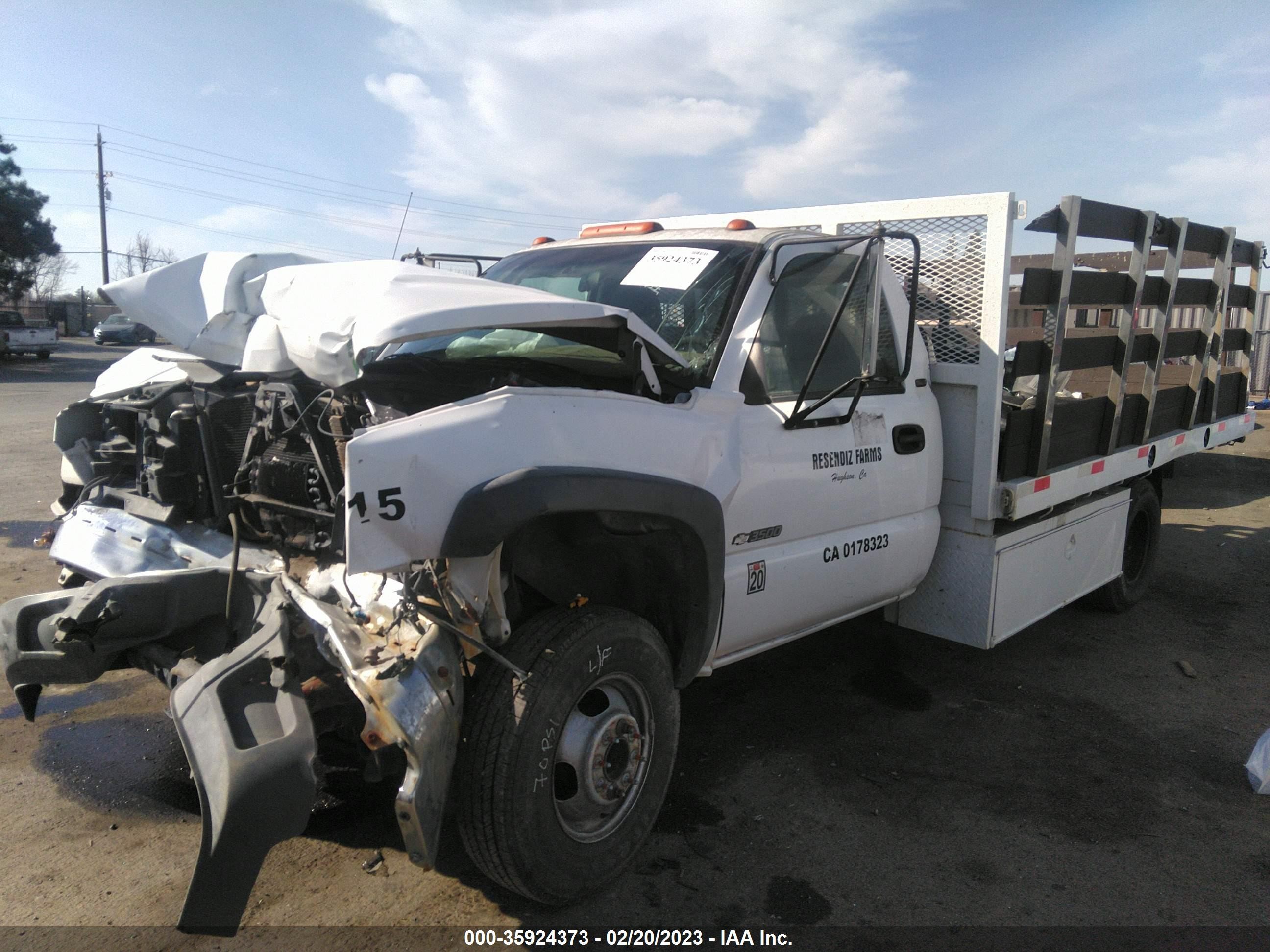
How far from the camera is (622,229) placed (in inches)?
182

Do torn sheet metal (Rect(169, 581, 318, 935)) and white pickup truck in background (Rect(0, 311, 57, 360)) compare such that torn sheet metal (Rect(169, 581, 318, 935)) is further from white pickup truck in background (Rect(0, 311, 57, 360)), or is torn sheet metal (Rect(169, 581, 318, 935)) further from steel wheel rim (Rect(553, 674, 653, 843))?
white pickup truck in background (Rect(0, 311, 57, 360))

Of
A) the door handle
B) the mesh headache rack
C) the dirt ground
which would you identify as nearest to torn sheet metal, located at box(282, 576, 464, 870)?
the dirt ground

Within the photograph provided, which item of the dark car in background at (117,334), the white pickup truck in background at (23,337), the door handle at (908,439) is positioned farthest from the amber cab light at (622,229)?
the dark car in background at (117,334)

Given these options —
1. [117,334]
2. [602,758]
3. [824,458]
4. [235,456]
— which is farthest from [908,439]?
[117,334]

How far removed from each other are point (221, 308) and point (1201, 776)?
4.42 metres

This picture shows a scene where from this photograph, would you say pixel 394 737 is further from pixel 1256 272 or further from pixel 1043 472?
pixel 1256 272

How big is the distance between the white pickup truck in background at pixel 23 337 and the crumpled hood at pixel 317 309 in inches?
1341

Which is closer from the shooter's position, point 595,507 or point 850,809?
point 595,507

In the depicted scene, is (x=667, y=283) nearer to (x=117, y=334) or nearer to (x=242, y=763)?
(x=242, y=763)

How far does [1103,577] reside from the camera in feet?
18.7

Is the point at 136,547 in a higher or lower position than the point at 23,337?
lower

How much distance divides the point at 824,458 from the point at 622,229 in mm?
1738

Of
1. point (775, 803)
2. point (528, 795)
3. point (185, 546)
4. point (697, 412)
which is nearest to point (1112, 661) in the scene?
point (775, 803)

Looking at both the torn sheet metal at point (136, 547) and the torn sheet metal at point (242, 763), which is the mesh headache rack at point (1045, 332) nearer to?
the torn sheet metal at point (136, 547)
